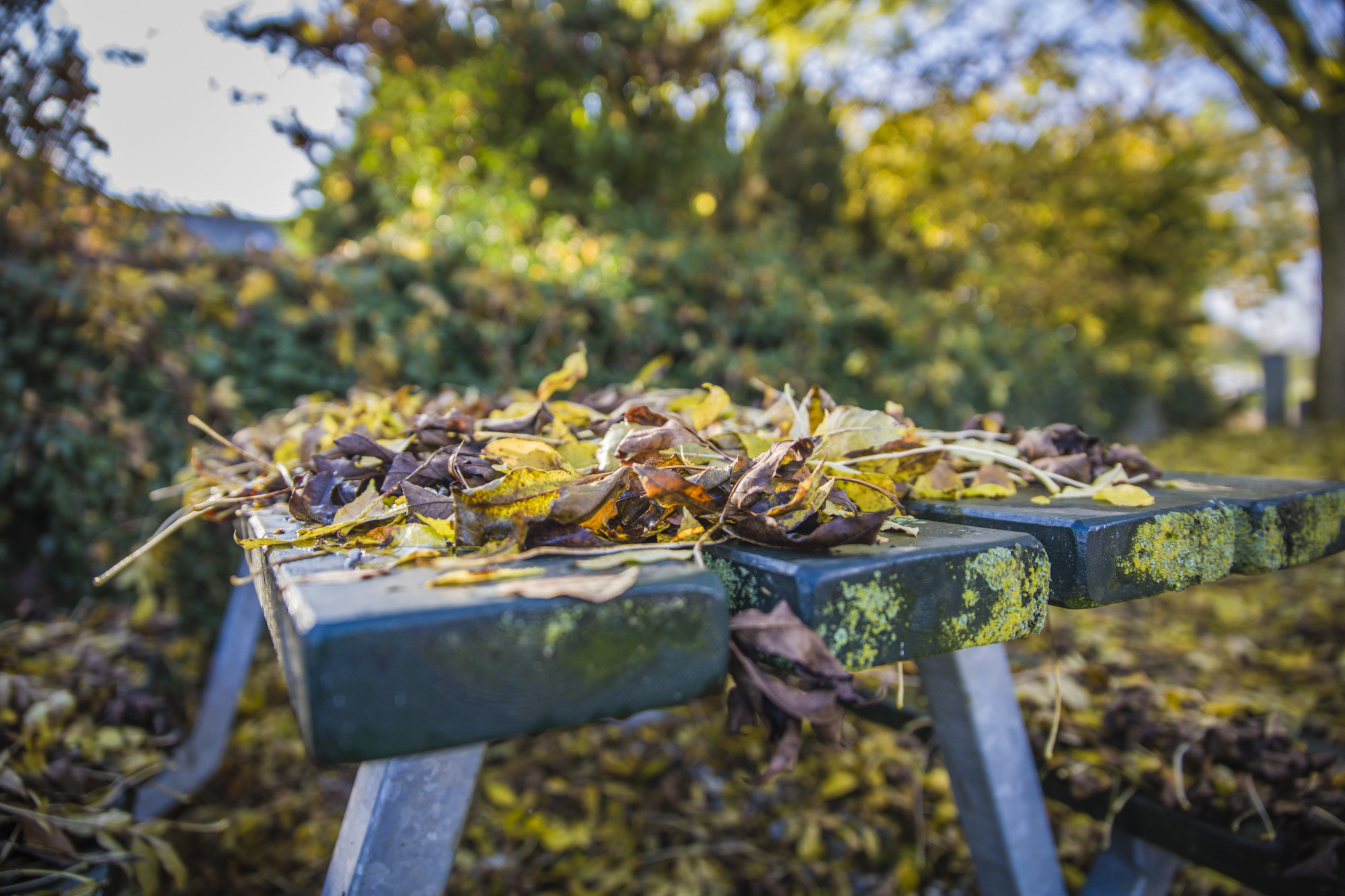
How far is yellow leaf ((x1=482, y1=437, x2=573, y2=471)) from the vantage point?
699mm

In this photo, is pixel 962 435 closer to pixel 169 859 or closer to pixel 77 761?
pixel 169 859

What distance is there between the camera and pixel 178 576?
2.50 metres

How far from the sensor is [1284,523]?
783 millimetres

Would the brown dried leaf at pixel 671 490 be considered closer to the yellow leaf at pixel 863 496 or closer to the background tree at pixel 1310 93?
the yellow leaf at pixel 863 496

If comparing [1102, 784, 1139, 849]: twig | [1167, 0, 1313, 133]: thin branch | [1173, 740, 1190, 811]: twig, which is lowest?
[1102, 784, 1139, 849]: twig

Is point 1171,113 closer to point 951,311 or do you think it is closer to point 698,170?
point 951,311

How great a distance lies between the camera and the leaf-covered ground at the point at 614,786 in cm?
132

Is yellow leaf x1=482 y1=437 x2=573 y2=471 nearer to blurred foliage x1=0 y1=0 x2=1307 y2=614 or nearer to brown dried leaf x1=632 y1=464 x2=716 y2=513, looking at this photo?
brown dried leaf x1=632 y1=464 x2=716 y2=513

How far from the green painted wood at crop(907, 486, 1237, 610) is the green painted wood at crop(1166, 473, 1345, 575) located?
0.02 metres

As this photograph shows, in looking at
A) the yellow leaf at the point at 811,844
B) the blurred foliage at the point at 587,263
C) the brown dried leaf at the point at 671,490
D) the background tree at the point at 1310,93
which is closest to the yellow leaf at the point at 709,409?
the brown dried leaf at the point at 671,490

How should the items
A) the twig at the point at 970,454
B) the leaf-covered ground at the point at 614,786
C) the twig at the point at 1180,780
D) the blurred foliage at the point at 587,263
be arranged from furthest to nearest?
the blurred foliage at the point at 587,263 < the leaf-covered ground at the point at 614,786 < the twig at the point at 1180,780 < the twig at the point at 970,454

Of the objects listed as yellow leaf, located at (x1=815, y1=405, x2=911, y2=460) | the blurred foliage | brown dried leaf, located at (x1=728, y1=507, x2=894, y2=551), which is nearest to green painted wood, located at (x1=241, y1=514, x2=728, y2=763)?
brown dried leaf, located at (x1=728, y1=507, x2=894, y2=551)

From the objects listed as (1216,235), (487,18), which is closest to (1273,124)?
(1216,235)

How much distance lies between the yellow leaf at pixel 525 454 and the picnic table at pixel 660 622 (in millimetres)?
196
